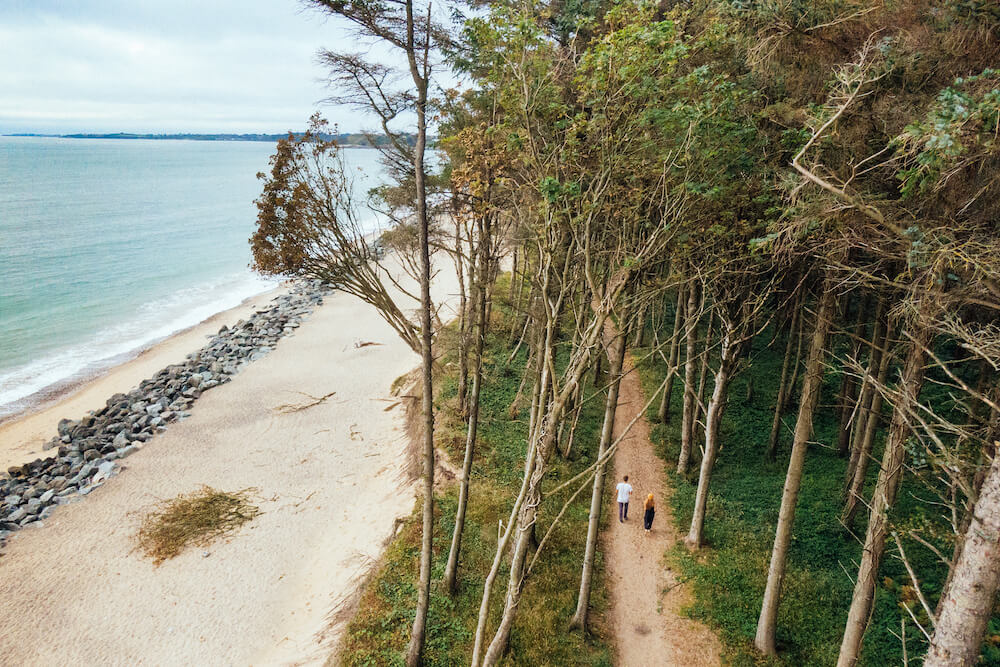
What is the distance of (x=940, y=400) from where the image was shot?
19.9 meters

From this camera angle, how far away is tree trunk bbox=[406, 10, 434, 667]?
8203 millimetres

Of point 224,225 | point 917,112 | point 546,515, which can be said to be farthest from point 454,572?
point 224,225

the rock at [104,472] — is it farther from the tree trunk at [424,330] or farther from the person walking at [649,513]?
the person walking at [649,513]

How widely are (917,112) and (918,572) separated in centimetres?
1116

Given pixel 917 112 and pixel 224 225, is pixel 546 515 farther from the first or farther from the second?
pixel 224 225

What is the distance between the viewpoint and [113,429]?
21594 mm

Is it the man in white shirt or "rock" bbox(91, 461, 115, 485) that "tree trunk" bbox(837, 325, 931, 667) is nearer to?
the man in white shirt

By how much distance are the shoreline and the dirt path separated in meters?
Result: 13.1

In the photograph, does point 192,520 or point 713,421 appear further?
point 192,520

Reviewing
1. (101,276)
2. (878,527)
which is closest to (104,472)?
(878,527)

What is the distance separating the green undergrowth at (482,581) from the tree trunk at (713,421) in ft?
8.79

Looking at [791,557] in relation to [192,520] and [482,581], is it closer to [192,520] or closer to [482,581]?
[482,581]

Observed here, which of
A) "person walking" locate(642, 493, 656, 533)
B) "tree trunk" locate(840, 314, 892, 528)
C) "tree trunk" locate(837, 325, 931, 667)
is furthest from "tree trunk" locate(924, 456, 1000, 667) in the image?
"person walking" locate(642, 493, 656, 533)

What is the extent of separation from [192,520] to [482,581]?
386 inches
